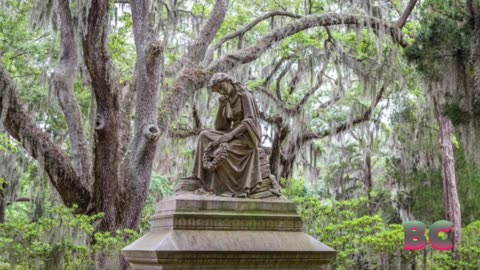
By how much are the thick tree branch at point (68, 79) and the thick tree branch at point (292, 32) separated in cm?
309

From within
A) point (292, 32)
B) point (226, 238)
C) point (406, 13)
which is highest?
point (406, 13)

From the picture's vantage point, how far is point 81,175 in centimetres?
1072

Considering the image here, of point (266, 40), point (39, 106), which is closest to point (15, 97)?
point (39, 106)

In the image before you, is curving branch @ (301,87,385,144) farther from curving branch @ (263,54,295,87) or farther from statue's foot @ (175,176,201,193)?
statue's foot @ (175,176,201,193)

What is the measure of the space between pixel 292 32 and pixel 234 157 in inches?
274

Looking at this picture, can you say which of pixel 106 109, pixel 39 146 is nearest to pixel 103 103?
pixel 106 109

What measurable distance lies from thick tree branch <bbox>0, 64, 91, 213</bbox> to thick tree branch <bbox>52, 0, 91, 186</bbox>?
361mm

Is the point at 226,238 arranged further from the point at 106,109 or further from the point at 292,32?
the point at 292,32

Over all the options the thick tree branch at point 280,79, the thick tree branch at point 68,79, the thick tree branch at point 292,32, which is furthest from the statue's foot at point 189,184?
the thick tree branch at point 280,79

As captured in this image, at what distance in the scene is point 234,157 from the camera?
6.36 meters

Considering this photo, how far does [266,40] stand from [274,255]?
25.4 ft

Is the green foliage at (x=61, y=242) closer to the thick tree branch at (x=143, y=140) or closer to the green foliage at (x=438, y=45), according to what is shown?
the thick tree branch at (x=143, y=140)

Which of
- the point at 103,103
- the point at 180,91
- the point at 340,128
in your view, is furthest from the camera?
the point at 340,128

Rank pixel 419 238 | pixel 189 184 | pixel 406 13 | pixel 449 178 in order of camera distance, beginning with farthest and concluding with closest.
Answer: pixel 449 178 → pixel 406 13 → pixel 419 238 → pixel 189 184
